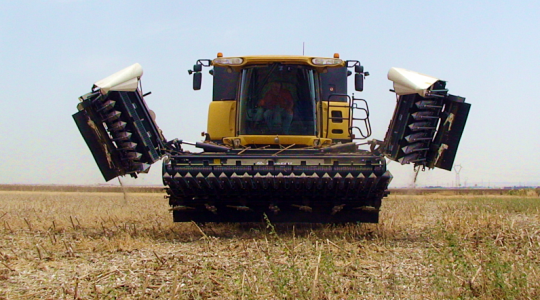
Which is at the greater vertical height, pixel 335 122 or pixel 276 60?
pixel 276 60

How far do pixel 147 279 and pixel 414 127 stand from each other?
5.30m

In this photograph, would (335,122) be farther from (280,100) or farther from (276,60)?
(276,60)

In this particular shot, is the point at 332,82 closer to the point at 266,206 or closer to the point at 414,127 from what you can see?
the point at 414,127

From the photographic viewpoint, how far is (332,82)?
11000mm

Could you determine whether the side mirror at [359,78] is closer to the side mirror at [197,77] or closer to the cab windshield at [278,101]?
the cab windshield at [278,101]

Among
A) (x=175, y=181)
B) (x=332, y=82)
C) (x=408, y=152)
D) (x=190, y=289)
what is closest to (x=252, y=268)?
(x=190, y=289)

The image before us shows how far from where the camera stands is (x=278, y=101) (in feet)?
33.6

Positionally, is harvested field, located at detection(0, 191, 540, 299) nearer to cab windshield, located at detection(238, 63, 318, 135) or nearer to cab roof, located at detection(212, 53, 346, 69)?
cab windshield, located at detection(238, 63, 318, 135)

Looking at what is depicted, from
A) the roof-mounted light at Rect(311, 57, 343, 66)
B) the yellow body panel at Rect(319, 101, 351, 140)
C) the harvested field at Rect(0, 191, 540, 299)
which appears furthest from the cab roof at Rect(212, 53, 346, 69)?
the harvested field at Rect(0, 191, 540, 299)

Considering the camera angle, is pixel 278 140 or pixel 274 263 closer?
pixel 274 263

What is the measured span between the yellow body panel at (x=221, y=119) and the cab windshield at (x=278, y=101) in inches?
10.3

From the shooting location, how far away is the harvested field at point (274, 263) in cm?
512

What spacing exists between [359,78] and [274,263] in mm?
5078

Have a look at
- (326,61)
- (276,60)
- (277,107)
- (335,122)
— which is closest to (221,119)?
(277,107)
